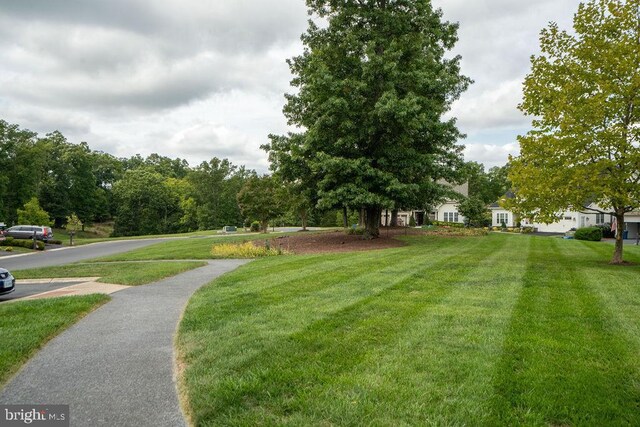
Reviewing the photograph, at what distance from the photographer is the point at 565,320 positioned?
637cm

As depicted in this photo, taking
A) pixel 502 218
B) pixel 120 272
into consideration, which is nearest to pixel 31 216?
pixel 120 272

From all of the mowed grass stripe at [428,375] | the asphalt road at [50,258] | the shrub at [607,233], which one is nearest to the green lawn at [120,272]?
the asphalt road at [50,258]

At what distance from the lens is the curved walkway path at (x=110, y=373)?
3.77 meters

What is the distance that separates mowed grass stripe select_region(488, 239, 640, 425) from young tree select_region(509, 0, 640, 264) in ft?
18.6

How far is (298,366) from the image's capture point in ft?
14.9

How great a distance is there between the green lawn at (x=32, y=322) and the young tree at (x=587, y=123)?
12160 millimetres

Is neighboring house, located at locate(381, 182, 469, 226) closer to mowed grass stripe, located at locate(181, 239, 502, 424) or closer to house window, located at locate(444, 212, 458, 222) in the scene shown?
house window, located at locate(444, 212, 458, 222)

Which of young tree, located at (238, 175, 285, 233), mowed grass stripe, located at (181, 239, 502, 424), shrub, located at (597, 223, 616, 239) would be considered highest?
young tree, located at (238, 175, 285, 233)

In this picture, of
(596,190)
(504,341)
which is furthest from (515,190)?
(504,341)

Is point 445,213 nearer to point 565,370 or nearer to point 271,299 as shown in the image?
point 271,299

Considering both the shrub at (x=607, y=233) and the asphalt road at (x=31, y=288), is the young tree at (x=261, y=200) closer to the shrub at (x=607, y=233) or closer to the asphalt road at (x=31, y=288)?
the asphalt road at (x=31, y=288)

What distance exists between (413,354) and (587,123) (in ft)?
35.2

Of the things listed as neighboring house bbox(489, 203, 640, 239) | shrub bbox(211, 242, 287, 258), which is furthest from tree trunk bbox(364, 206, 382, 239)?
neighboring house bbox(489, 203, 640, 239)

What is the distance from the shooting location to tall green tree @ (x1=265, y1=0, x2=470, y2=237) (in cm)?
1945
